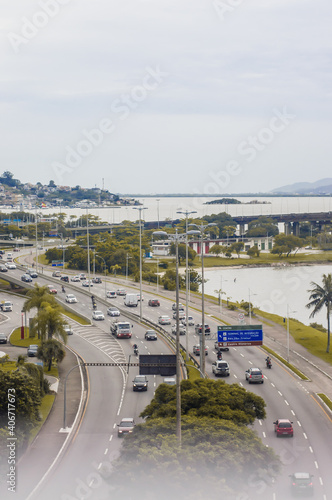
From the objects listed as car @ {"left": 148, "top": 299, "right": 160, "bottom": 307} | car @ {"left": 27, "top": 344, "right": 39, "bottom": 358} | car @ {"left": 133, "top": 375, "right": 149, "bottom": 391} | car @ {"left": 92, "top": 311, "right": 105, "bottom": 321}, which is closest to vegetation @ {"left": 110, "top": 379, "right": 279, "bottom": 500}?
car @ {"left": 133, "top": 375, "right": 149, "bottom": 391}

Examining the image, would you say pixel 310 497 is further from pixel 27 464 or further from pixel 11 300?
pixel 11 300

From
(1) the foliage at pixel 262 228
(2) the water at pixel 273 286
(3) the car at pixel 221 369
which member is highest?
(1) the foliage at pixel 262 228

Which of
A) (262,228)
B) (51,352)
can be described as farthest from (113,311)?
(262,228)

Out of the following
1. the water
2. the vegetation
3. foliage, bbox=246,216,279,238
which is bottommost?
the water

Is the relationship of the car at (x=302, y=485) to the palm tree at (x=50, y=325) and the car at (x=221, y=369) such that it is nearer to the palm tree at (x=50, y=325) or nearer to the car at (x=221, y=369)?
the car at (x=221, y=369)

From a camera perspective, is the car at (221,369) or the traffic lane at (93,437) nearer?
the traffic lane at (93,437)

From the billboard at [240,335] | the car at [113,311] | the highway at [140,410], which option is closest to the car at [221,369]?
the highway at [140,410]

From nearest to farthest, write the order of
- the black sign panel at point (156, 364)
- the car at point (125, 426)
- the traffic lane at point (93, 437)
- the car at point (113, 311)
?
1. the traffic lane at point (93, 437)
2. the car at point (125, 426)
3. the black sign panel at point (156, 364)
4. the car at point (113, 311)

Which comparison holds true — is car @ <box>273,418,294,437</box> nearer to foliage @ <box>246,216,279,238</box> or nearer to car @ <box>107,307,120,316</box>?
car @ <box>107,307,120,316</box>
